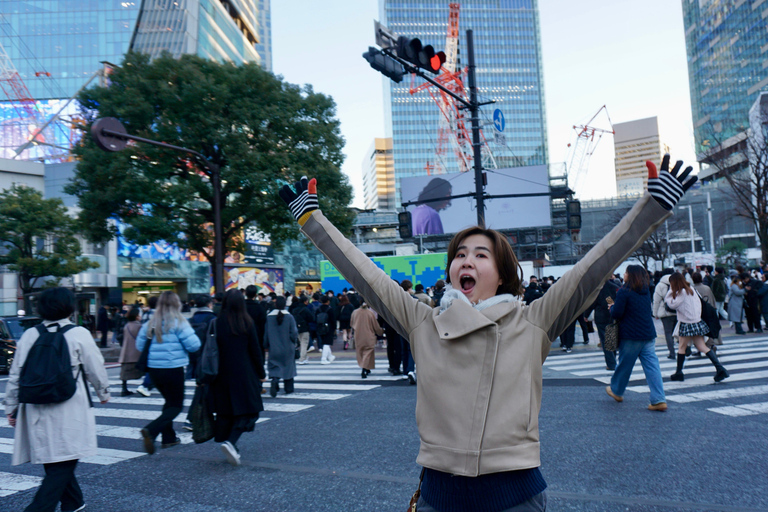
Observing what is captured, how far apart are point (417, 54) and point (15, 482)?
321 inches

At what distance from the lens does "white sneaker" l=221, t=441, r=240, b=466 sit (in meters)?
5.12

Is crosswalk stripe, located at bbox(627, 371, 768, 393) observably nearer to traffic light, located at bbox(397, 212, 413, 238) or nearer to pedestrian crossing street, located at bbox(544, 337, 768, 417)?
pedestrian crossing street, located at bbox(544, 337, 768, 417)

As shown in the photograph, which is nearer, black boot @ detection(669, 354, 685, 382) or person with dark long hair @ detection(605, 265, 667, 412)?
person with dark long hair @ detection(605, 265, 667, 412)

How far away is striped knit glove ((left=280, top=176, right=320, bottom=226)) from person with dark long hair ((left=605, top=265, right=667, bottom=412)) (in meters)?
5.64

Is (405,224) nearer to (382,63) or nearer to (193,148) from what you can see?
(382,63)

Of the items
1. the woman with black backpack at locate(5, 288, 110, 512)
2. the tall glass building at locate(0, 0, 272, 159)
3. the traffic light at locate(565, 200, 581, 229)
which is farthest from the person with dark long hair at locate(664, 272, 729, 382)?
the tall glass building at locate(0, 0, 272, 159)

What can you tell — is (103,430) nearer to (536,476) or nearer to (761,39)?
(536,476)

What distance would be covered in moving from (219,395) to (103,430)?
2.59 metres

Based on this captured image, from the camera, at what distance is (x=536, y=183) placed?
35.6 m

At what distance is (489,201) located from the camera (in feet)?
121

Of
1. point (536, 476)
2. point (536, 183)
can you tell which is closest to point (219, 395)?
point (536, 476)

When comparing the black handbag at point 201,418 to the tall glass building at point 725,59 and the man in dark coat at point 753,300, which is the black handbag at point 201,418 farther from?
the tall glass building at point 725,59

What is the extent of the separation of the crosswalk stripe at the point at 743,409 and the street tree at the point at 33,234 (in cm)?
2633

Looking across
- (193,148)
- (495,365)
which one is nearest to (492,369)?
(495,365)
